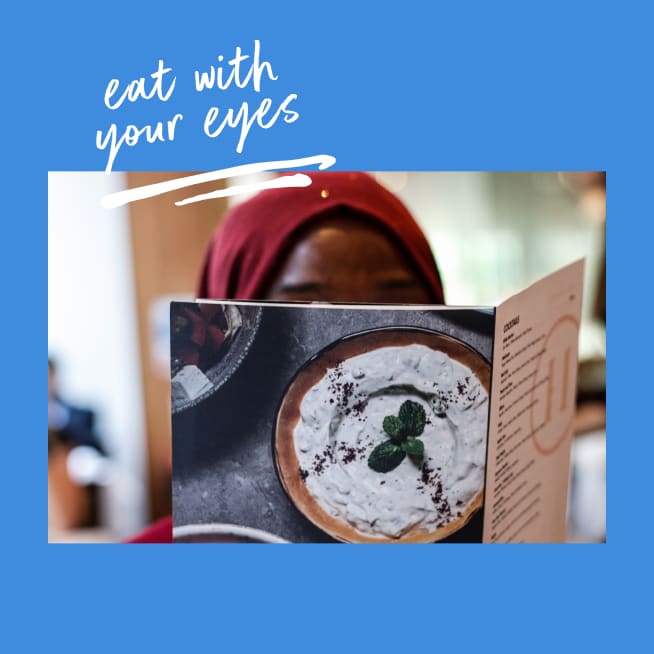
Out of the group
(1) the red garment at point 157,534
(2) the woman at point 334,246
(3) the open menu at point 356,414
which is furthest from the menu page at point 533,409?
(1) the red garment at point 157,534

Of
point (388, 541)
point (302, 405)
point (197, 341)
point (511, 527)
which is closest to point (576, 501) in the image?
point (511, 527)

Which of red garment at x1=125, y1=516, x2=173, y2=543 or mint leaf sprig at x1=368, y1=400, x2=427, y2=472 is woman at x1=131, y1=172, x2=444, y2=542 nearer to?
mint leaf sprig at x1=368, y1=400, x2=427, y2=472

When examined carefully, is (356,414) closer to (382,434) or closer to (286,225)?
(382,434)

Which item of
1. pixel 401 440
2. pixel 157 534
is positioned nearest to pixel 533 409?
pixel 401 440

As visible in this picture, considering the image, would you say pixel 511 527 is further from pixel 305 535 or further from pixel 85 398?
pixel 85 398

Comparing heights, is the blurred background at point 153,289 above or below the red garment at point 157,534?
above

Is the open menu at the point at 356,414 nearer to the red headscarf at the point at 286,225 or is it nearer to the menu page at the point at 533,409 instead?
the menu page at the point at 533,409
